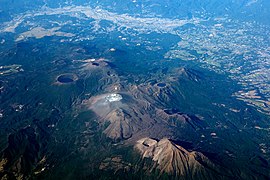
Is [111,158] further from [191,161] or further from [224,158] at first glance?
[224,158]

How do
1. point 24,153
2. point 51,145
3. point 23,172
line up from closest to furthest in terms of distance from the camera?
point 23,172
point 24,153
point 51,145

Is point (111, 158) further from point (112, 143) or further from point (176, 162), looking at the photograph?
point (176, 162)

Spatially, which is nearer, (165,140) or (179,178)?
(179,178)

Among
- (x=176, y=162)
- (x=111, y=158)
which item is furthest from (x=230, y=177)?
(x=111, y=158)

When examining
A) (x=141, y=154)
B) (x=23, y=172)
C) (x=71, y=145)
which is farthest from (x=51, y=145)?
(x=141, y=154)

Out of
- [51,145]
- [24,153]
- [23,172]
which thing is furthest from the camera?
[51,145]

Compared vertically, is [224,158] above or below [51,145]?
above
